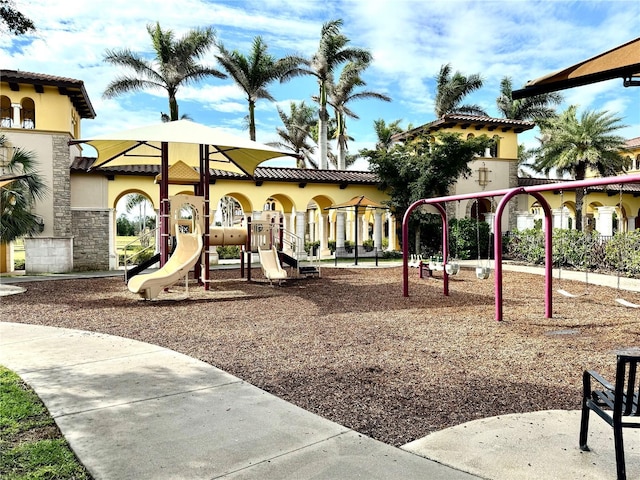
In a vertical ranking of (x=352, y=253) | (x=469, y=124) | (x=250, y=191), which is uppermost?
(x=469, y=124)

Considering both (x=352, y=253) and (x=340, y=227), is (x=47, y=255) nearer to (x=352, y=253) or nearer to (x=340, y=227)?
(x=340, y=227)

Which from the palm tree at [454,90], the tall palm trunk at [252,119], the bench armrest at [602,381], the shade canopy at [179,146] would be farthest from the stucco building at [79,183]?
the bench armrest at [602,381]

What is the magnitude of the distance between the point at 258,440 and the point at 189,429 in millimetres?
563

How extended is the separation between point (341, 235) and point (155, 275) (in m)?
17.8

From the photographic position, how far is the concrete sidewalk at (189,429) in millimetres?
2996

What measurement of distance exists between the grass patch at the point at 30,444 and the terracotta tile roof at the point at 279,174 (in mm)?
17443

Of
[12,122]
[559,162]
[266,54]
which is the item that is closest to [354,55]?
[266,54]

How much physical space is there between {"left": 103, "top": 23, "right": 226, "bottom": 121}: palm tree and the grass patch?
23.2 meters

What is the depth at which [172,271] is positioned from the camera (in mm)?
10961

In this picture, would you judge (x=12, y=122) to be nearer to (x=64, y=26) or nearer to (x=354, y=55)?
(x=64, y=26)

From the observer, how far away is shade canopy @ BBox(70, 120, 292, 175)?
1055 centimetres

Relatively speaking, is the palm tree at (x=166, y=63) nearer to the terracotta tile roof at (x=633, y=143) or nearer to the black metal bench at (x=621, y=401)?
the black metal bench at (x=621, y=401)

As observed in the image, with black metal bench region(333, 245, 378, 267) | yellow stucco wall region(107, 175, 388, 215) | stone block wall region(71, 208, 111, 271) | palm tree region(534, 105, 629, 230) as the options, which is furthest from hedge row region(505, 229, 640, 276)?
stone block wall region(71, 208, 111, 271)

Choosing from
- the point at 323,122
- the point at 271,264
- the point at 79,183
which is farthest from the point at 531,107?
the point at 79,183
